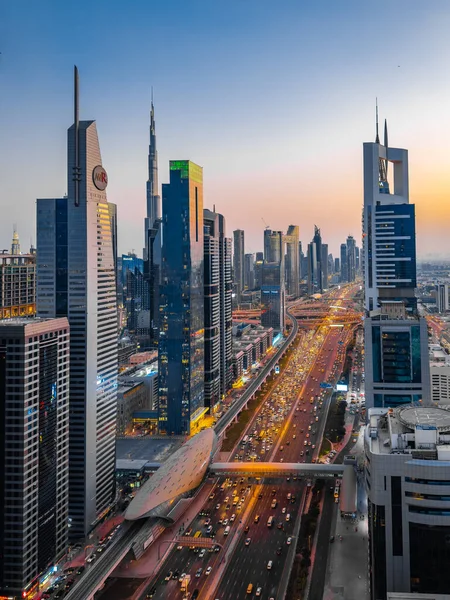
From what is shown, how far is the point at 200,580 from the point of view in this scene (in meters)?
27.8

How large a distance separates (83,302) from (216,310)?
28.8 meters

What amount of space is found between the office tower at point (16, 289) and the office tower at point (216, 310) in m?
19.6

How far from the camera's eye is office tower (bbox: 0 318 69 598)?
26.7m

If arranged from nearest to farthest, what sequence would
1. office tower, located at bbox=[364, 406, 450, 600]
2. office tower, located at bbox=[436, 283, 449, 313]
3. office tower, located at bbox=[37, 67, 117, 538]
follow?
office tower, located at bbox=[364, 406, 450, 600]
office tower, located at bbox=[37, 67, 117, 538]
office tower, located at bbox=[436, 283, 449, 313]

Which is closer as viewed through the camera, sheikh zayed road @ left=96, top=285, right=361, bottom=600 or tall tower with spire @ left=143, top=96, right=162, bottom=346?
sheikh zayed road @ left=96, top=285, right=361, bottom=600

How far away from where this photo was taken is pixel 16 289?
45.7 meters

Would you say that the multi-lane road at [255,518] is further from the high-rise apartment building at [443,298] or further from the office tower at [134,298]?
the high-rise apartment building at [443,298]

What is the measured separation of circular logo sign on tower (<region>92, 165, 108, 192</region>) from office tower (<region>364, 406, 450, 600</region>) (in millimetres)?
24752

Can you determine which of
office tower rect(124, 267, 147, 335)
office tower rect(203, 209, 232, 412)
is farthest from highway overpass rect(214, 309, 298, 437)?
office tower rect(124, 267, 147, 335)

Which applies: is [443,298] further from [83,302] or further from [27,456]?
[27,456]

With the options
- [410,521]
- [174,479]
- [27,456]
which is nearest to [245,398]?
[174,479]

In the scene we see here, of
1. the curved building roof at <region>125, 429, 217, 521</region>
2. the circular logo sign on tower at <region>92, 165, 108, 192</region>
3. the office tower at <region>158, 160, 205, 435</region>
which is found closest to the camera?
the curved building roof at <region>125, 429, 217, 521</region>

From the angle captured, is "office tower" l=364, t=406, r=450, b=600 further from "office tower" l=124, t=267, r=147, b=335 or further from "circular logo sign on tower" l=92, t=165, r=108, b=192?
"office tower" l=124, t=267, r=147, b=335

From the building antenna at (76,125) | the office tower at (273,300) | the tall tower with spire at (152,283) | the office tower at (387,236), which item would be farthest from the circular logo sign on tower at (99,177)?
the office tower at (273,300)
